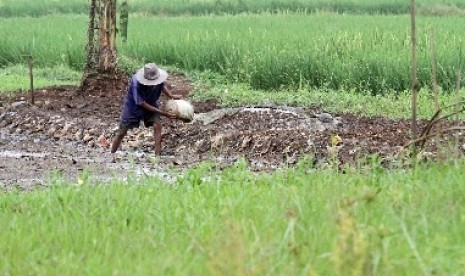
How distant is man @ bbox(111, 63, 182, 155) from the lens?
9.09 metres

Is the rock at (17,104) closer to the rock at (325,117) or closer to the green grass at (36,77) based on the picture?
the green grass at (36,77)

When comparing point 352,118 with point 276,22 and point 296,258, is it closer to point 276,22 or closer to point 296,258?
point 296,258

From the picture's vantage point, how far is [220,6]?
104 feet

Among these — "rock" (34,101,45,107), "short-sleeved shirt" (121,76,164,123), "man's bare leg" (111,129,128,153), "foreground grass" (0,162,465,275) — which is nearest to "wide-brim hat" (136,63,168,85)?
"short-sleeved shirt" (121,76,164,123)

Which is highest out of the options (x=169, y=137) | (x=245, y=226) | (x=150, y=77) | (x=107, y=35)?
(x=245, y=226)

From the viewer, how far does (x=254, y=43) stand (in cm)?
1662

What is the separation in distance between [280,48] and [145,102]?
254 inches

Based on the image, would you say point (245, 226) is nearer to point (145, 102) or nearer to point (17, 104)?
point (145, 102)

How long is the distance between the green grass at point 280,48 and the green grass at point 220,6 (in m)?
5.54

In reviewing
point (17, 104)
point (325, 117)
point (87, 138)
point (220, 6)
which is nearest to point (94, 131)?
point (87, 138)

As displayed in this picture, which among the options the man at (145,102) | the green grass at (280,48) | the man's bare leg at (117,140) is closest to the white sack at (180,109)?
the man at (145,102)

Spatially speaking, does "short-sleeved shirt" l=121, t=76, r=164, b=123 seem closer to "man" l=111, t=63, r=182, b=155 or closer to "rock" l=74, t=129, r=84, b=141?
"man" l=111, t=63, r=182, b=155

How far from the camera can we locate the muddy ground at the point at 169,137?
26.8ft

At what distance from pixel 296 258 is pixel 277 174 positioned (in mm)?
2433
